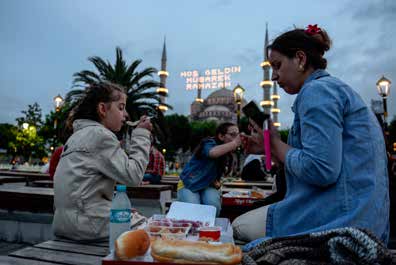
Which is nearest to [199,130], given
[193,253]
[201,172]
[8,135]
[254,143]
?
[8,135]

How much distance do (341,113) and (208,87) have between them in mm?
91624

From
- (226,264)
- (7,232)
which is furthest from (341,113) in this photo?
(7,232)

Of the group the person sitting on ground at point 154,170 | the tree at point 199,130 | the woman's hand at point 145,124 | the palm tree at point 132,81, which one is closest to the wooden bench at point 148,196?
the person sitting on ground at point 154,170

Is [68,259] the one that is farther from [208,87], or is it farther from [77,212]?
[208,87]

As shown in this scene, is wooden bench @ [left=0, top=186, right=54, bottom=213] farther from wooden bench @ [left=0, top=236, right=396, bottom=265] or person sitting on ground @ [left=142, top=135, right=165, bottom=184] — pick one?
person sitting on ground @ [left=142, top=135, right=165, bottom=184]

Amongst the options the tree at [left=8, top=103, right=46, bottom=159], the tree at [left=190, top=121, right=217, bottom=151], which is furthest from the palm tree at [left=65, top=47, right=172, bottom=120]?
the tree at [left=190, top=121, right=217, bottom=151]

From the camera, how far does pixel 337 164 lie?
60.3 inches

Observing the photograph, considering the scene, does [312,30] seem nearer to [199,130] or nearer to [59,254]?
[59,254]

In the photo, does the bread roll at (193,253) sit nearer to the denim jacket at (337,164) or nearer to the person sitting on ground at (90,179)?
the denim jacket at (337,164)

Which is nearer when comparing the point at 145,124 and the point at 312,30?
the point at 312,30

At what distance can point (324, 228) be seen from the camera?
1.56 metres

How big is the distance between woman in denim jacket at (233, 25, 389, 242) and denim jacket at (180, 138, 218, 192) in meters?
3.42

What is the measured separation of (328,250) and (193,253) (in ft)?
1.86

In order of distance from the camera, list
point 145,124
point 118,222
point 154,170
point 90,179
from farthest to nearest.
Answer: point 154,170
point 145,124
point 90,179
point 118,222
